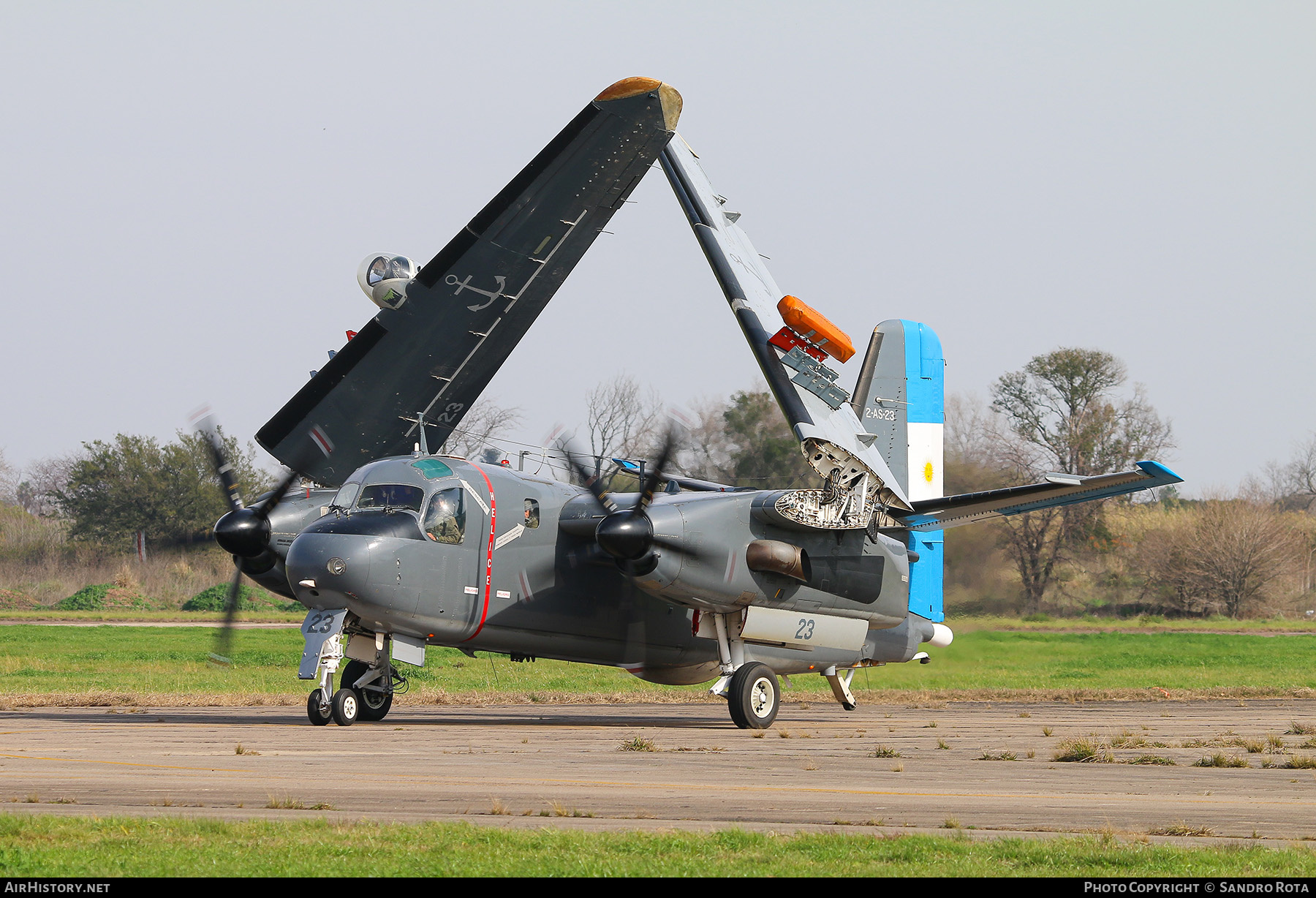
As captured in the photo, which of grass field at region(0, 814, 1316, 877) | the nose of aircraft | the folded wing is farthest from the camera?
the folded wing

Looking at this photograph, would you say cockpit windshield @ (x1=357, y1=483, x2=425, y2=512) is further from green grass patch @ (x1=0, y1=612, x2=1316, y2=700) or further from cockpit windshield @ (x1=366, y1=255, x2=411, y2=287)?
green grass patch @ (x1=0, y1=612, x2=1316, y2=700)

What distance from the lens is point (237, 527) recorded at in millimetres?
18438

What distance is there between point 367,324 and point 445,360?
1703 millimetres

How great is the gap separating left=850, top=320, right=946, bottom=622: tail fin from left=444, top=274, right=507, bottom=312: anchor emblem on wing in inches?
309

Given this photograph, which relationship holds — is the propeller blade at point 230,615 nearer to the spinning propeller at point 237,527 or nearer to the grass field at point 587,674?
the spinning propeller at point 237,527

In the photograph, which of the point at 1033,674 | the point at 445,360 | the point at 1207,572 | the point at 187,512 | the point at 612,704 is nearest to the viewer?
the point at 445,360

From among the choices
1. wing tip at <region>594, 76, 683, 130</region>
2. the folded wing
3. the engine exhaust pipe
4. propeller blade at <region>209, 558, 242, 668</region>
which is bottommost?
propeller blade at <region>209, 558, 242, 668</region>

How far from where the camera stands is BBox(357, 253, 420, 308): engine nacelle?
68.3ft

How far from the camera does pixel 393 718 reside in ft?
66.8

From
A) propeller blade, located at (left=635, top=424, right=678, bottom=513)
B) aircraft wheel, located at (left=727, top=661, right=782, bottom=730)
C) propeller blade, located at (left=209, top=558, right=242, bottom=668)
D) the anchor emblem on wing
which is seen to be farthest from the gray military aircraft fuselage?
the anchor emblem on wing

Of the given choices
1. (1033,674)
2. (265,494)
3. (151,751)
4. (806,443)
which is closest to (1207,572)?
(1033,674)

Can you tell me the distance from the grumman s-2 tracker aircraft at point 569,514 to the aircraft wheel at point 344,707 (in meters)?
0.04

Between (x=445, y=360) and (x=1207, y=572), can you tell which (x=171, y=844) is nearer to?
(x=445, y=360)

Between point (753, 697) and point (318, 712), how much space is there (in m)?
6.69
